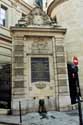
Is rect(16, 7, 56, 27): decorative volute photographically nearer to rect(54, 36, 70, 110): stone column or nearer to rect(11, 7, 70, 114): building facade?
rect(11, 7, 70, 114): building facade

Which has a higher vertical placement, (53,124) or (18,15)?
(18,15)

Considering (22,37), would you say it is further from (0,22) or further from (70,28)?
(0,22)

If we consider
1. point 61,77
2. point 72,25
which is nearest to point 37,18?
point 61,77

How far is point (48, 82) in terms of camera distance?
1282 centimetres

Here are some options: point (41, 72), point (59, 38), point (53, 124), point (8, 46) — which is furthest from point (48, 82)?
point (8, 46)

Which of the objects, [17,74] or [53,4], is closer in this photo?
[17,74]

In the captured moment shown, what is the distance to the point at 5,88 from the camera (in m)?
13.6

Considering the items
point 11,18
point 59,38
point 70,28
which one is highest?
point 11,18

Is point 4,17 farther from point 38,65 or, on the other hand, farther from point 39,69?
point 39,69

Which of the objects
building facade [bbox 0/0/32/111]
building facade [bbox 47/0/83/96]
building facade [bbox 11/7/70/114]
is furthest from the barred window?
building facade [bbox 0/0/32/111]

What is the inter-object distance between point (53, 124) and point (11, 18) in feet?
54.5

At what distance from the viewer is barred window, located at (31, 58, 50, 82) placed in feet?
41.8

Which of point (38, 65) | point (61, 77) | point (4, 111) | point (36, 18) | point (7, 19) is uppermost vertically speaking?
point (7, 19)

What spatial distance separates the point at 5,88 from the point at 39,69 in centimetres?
227
